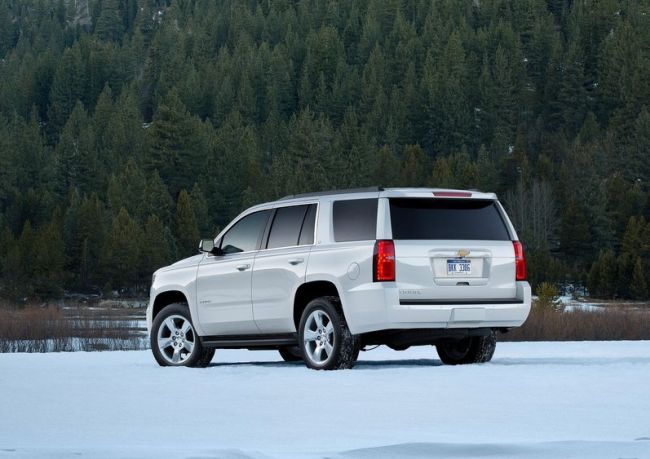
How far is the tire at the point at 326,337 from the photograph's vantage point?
46.8 feet

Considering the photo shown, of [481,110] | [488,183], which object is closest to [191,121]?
[488,183]

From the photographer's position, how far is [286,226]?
1538 cm

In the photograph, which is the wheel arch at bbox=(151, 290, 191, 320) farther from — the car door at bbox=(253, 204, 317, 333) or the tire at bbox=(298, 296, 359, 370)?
the tire at bbox=(298, 296, 359, 370)

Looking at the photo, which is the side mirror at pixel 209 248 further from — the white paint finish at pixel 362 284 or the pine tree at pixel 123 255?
the pine tree at pixel 123 255

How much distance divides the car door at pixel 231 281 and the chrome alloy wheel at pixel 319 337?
0.97 metres

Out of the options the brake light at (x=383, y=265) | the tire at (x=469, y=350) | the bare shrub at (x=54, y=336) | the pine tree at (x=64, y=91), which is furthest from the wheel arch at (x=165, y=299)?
the pine tree at (x=64, y=91)

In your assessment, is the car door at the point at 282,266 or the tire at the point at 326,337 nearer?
the tire at the point at 326,337

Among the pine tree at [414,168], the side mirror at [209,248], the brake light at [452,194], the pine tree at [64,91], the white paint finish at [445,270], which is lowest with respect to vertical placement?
the white paint finish at [445,270]

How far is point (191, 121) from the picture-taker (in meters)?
135

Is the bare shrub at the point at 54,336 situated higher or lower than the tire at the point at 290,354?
lower

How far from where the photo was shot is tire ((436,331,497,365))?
15719mm

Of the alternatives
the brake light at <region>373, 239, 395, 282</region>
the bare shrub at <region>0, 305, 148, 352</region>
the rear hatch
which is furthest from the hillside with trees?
the brake light at <region>373, 239, 395, 282</region>

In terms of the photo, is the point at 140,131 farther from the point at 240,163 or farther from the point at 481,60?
the point at 481,60

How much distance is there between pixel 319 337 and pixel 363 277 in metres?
0.95
